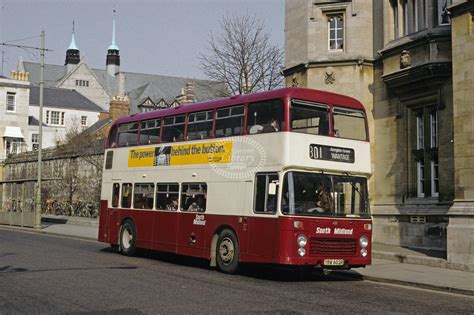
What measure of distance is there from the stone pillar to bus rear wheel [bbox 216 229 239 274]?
5.76 meters

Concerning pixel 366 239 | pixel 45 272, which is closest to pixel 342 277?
pixel 366 239

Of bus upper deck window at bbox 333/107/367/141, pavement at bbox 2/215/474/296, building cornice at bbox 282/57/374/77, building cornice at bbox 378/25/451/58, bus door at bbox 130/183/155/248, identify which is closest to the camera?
pavement at bbox 2/215/474/296

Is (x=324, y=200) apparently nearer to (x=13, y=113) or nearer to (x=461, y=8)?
(x=461, y=8)

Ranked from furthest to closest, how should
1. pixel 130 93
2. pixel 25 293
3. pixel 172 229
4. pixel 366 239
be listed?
pixel 130 93 → pixel 172 229 → pixel 366 239 → pixel 25 293

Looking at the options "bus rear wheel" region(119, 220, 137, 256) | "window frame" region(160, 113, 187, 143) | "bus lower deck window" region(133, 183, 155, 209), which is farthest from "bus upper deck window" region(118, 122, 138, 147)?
"bus rear wheel" region(119, 220, 137, 256)

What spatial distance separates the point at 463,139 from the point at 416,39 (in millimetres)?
5076

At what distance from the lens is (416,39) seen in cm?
2078

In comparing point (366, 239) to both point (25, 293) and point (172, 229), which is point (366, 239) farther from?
point (25, 293)

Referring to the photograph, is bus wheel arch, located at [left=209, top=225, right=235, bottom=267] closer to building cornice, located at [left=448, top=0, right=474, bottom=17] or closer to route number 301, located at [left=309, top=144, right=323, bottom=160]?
route number 301, located at [left=309, top=144, right=323, bottom=160]

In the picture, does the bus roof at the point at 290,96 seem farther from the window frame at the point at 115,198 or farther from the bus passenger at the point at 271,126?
the window frame at the point at 115,198

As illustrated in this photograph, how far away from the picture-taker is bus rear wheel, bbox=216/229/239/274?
14898mm

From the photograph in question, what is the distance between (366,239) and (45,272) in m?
7.21

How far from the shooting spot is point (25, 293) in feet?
36.0

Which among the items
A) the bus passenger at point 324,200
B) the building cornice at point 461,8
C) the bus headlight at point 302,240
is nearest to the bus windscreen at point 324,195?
the bus passenger at point 324,200
